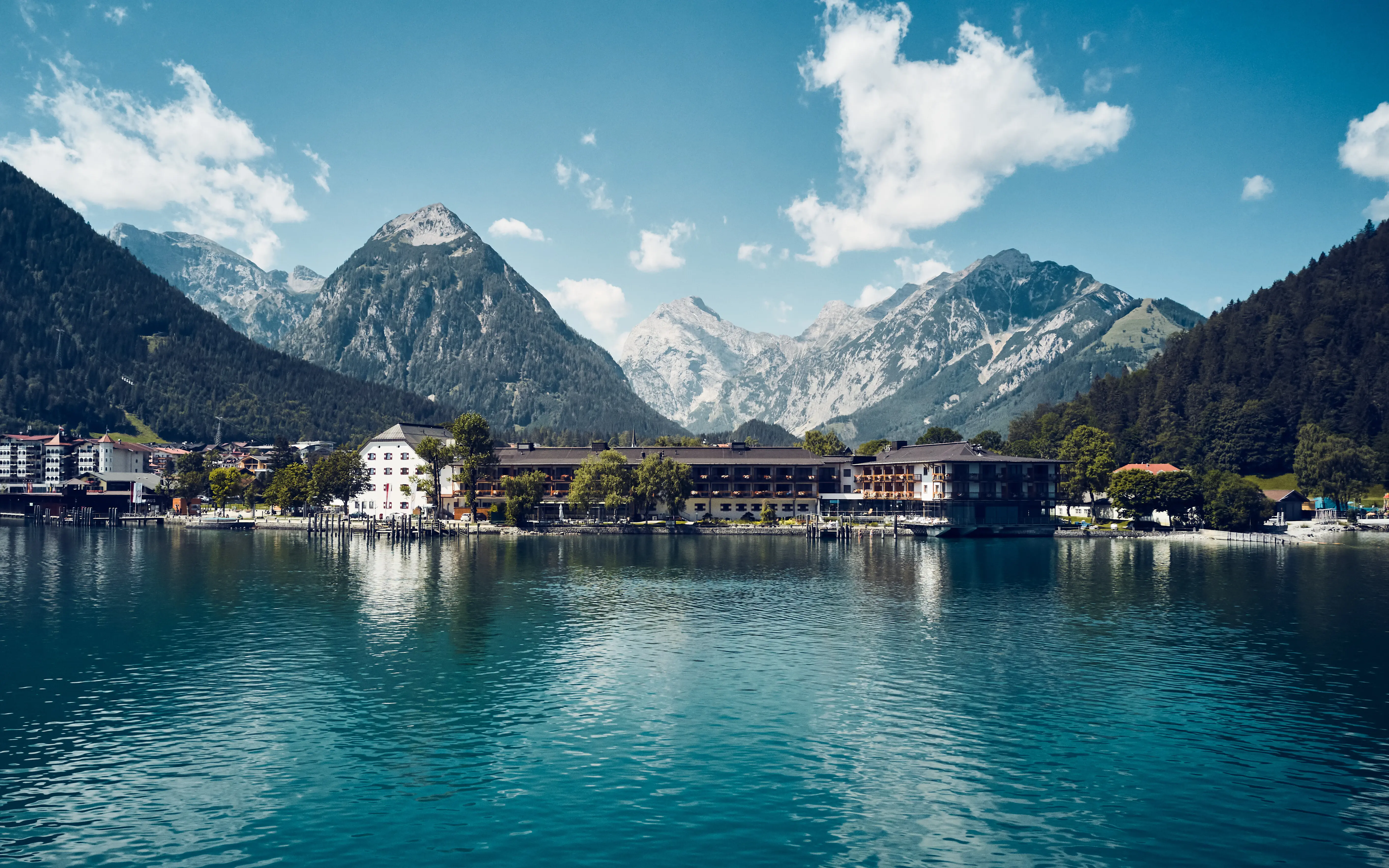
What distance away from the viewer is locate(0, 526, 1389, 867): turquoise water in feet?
103

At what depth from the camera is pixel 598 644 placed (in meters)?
64.6

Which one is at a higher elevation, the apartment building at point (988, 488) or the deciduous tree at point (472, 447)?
the deciduous tree at point (472, 447)

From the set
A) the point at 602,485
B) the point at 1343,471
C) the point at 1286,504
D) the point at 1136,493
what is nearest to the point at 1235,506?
the point at 1136,493

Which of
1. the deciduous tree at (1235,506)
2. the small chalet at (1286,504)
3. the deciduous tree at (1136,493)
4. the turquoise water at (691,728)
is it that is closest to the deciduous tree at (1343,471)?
the small chalet at (1286,504)

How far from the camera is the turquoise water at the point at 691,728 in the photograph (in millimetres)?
31500

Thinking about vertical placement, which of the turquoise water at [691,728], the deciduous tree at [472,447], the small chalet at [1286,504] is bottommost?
the turquoise water at [691,728]

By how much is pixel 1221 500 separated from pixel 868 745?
17414 centimetres

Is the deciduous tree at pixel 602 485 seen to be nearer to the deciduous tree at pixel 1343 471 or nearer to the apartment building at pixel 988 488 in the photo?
the apartment building at pixel 988 488

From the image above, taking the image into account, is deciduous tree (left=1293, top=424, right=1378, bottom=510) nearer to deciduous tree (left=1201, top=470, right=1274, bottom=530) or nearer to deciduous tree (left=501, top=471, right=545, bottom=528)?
deciduous tree (left=1201, top=470, right=1274, bottom=530)

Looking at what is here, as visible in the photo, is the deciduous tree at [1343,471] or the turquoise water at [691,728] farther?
the deciduous tree at [1343,471]

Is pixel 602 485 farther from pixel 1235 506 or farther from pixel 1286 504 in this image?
pixel 1286 504

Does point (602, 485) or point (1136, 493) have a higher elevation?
point (602, 485)

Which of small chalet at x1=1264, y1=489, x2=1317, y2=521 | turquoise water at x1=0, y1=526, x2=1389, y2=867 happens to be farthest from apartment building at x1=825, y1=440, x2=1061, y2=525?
turquoise water at x1=0, y1=526, x2=1389, y2=867

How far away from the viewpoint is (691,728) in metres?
44.3
